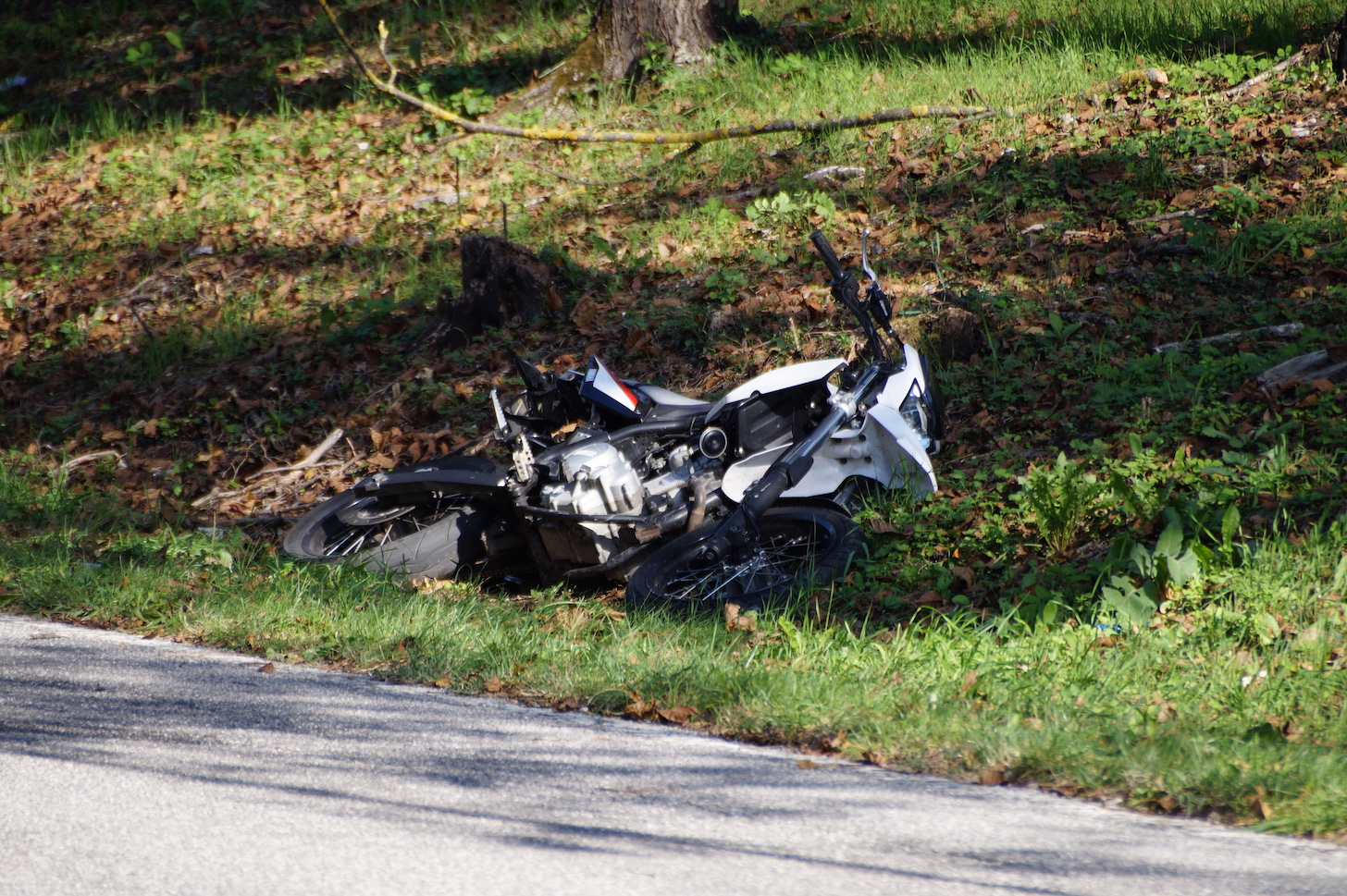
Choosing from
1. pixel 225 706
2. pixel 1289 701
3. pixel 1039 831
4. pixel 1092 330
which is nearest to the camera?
pixel 1039 831

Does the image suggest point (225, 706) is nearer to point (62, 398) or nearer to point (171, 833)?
point (171, 833)

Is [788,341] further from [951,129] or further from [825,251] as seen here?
[951,129]

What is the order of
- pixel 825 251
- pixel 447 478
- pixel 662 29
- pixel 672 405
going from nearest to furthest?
pixel 825 251
pixel 447 478
pixel 672 405
pixel 662 29

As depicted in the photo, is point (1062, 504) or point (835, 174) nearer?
point (1062, 504)

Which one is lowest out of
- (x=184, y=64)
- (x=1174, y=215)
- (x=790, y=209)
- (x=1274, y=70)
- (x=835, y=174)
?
(x=1174, y=215)

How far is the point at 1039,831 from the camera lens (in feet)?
9.41

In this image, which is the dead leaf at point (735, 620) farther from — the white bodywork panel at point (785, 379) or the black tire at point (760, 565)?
the white bodywork panel at point (785, 379)

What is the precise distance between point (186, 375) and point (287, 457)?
203cm

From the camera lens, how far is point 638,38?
12.6 metres

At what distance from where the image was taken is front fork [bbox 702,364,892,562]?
17.7 feet

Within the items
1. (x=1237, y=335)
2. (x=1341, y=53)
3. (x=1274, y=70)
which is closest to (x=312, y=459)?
(x=1237, y=335)

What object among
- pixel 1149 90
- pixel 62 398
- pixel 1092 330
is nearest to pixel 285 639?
pixel 1092 330

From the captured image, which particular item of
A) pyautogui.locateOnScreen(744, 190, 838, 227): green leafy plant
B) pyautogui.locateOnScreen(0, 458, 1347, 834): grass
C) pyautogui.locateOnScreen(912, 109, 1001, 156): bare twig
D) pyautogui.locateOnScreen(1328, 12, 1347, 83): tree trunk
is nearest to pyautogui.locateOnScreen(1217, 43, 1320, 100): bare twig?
pyautogui.locateOnScreen(1328, 12, 1347, 83): tree trunk

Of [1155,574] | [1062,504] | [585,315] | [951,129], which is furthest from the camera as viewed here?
[951,129]
